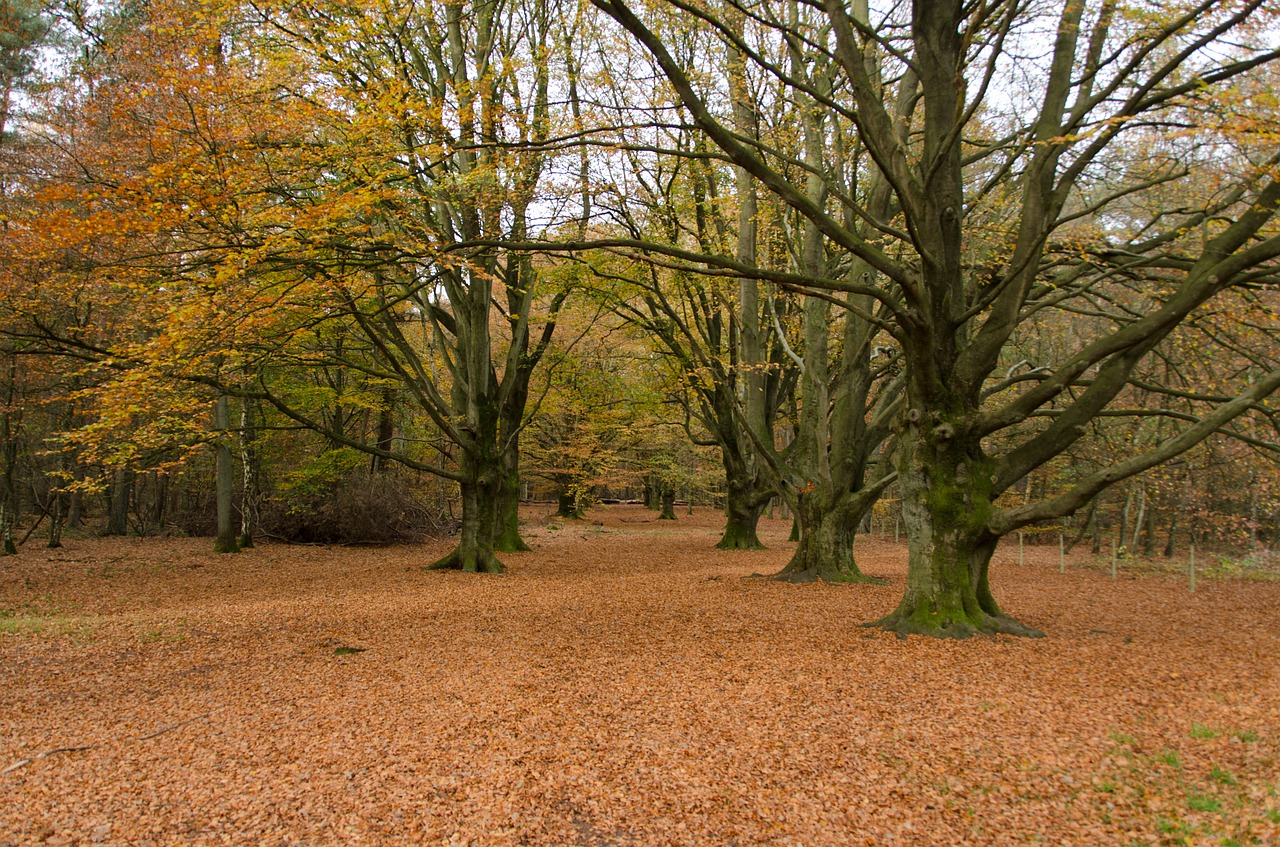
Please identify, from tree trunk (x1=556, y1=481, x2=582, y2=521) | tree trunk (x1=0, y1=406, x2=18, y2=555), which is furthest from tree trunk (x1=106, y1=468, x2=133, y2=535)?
tree trunk (x1=556, y1=481, x2=582, y2=521)

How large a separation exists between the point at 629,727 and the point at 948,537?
3606mm

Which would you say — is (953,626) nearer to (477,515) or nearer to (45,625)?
(477,515)

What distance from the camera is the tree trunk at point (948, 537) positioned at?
20.4 ft

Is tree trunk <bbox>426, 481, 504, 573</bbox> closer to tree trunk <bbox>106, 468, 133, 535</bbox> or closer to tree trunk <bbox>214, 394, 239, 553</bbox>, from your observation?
tree trunk <bbox>214, 394, 239, 553</bbox>

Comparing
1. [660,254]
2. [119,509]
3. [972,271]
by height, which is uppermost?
[660,254]

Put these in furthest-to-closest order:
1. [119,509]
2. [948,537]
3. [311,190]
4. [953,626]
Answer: [119,509]
[311,190]
[948,537]
[953,626]

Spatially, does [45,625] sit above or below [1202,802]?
below

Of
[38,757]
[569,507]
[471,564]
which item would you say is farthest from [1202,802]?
[569,507]

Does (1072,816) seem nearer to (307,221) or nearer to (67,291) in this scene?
(307,221)

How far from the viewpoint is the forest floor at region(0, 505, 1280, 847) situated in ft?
10.0

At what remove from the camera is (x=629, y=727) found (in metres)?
4.11

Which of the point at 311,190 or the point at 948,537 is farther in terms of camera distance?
the point at 311,190

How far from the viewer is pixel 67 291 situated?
8906 millimetres

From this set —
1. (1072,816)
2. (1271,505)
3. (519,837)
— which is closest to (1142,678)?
(1072,816)
